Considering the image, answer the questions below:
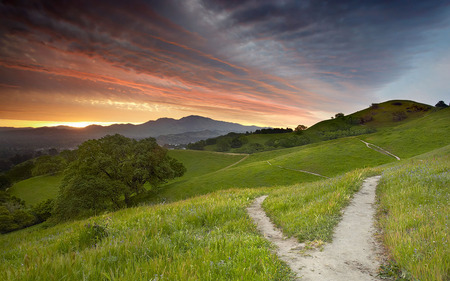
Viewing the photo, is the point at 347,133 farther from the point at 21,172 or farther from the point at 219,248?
the point at 21,172

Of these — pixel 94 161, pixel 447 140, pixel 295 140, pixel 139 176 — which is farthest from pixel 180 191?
pixel 295 140

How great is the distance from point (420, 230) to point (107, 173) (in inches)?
1749

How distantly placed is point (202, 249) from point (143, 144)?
1935 inches

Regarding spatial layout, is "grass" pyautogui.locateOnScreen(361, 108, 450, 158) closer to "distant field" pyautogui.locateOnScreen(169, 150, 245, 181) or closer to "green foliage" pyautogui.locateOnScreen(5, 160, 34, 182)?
"distant field" pyautogui.locateOnScreen(169, 150, 245, 181)

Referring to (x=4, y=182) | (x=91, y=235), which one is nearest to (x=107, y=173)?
(x=91, y=235)

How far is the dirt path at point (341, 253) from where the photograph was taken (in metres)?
4.45

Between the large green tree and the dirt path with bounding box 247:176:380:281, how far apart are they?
3337 centimetres

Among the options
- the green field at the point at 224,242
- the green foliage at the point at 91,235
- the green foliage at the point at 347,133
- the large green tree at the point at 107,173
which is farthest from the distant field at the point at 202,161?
the green foliage at the point at 91,235

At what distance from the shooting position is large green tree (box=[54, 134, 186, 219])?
109ft

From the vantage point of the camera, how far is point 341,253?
5332 mm

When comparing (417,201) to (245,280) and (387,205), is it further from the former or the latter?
(245,280)

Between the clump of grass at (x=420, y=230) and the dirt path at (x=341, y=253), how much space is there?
48 centimetres

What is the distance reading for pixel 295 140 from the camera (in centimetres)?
14325

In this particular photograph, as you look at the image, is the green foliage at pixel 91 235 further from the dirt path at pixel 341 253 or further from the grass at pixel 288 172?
the grass at pixel 288 172
